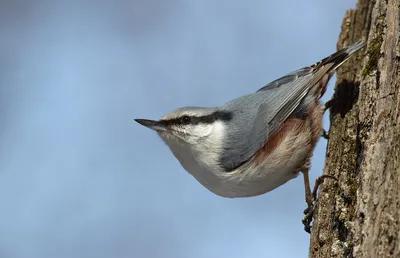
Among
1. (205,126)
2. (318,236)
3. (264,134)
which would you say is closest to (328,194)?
(318,236)

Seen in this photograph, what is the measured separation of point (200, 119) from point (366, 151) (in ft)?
3.03

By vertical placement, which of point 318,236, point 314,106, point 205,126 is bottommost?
point 318,236

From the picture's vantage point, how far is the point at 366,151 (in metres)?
1.98

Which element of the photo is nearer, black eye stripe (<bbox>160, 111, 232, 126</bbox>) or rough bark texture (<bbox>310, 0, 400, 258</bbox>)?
rough bark texture (<bbox>310, 0, 400, 258</bbox>)

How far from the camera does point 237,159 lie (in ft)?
8.41

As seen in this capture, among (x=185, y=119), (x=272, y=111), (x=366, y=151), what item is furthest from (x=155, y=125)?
(x=366, y=151)

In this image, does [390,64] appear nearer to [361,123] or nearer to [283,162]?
[361,123]

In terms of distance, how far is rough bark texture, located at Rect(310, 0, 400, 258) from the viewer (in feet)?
5.58

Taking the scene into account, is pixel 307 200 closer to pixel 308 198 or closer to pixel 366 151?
pixel 308 198

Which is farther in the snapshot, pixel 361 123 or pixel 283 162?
pixel 283 162

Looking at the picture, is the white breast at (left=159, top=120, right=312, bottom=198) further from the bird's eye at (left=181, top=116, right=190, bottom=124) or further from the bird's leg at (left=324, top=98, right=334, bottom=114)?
A: the bird's leg at (left=324, top=98, right=334, bottom=114)

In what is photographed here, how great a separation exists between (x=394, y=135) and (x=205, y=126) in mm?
1041

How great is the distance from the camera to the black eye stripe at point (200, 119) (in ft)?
8.71

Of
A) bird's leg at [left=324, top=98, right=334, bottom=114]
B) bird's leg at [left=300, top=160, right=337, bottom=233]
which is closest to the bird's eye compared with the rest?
bird's leg at [left=300, top=160, right=337, bottom=233]
